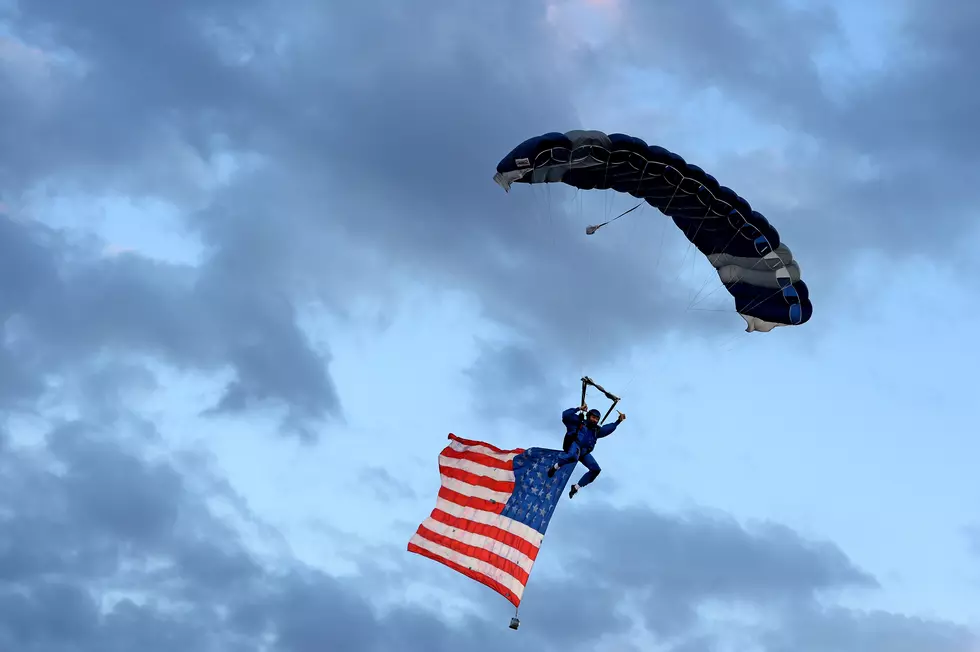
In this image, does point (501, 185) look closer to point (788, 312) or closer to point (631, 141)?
point (631, 141)

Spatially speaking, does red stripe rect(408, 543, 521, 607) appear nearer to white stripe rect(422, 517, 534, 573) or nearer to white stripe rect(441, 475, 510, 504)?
white stripe rect(422, 517, 534, 573)

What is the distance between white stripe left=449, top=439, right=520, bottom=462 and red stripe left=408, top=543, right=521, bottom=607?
11.9ft

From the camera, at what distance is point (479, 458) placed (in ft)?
153

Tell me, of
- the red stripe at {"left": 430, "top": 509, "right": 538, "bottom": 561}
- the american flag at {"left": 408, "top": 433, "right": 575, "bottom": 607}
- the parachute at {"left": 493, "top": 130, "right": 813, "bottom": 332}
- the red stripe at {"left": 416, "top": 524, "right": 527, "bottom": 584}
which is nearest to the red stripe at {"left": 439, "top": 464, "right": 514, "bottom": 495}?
the american flag at {"left": 408, "top": 433, "right": 575, "bottom": 607}

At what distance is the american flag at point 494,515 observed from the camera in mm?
44531

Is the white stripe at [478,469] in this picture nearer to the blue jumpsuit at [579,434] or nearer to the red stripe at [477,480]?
the red stripe at [477,480]

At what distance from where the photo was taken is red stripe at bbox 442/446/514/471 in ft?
152

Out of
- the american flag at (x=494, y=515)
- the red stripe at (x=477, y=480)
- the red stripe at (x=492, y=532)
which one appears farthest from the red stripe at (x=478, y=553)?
the red stripe at (x=477, y=480)

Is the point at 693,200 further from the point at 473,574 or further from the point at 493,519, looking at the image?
the point at 473,574

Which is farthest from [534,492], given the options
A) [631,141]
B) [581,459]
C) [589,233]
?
[631,141]

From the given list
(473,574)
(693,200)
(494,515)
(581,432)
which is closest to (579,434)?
(581,432)

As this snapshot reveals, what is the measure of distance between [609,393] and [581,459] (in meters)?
2.36

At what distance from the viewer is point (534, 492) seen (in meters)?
45.4

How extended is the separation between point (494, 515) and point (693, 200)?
10673mm
